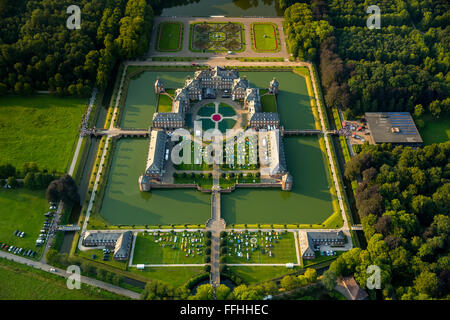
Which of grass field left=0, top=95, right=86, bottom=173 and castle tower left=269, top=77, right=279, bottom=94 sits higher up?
castle tower left=269, top=77, right=279, bottom=94

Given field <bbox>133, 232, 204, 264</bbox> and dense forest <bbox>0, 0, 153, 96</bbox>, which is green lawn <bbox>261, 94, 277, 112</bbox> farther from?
field <bbox>133, 232, 204, 264</bbox>

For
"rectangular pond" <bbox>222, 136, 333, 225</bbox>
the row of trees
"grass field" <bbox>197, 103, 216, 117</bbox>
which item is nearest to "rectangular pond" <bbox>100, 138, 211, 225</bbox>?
"rectangular pond" <bbox>222, 136, 333, 225</bbox>

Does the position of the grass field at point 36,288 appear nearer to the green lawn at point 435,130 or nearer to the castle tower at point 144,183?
the castle tower at point 144,183

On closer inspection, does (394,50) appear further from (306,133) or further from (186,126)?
(186,126)

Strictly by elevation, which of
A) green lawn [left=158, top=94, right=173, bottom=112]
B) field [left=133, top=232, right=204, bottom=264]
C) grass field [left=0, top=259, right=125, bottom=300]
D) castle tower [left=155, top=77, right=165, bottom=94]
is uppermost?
castle tower [left=155, top=77, right=165, bottom=94]

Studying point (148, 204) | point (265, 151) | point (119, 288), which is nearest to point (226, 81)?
point (265, 151)

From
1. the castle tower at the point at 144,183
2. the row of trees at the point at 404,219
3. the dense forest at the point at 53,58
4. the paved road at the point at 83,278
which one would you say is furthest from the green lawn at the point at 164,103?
the paved road at the point at 83,278
